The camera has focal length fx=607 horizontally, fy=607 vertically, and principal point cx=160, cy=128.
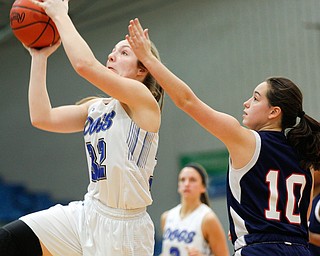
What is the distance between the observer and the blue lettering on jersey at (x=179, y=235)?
22.7ft

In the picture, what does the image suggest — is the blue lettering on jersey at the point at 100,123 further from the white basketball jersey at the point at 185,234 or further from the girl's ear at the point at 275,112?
the white basketball jersey at the point at 185,234

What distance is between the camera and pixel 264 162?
10.9ft

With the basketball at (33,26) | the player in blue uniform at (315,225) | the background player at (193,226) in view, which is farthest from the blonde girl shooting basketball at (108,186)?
the background player at (193,226)

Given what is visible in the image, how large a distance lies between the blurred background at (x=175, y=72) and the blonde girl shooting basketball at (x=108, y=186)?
718cm

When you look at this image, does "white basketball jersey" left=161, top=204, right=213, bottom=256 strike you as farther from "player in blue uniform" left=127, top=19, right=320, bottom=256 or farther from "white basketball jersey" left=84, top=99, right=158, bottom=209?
"player in blue uniform" left=127, top=19, right=320, bottom=256

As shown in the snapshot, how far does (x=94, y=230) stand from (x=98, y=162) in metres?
0.41

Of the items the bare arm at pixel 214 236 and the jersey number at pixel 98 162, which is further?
the bare arm at pixel 214 236

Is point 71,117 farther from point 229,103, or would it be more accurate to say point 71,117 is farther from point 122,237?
point 229,103

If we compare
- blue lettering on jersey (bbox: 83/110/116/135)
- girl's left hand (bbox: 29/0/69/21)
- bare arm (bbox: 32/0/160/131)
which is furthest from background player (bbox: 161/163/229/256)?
girl's left hand (bbox: 29/0/69/21)

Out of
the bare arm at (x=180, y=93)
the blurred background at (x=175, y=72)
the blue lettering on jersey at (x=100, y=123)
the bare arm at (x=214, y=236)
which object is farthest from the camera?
the blurred background at (x=175, y=72)

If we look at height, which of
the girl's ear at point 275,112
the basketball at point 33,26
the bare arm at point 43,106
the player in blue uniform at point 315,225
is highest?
the basketball at point 33,26

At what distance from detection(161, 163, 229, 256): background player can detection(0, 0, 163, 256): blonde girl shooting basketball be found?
9.99ft

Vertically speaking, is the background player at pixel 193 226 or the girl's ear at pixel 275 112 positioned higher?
the girl's ear at pixel 275 112

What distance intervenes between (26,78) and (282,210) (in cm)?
1166
